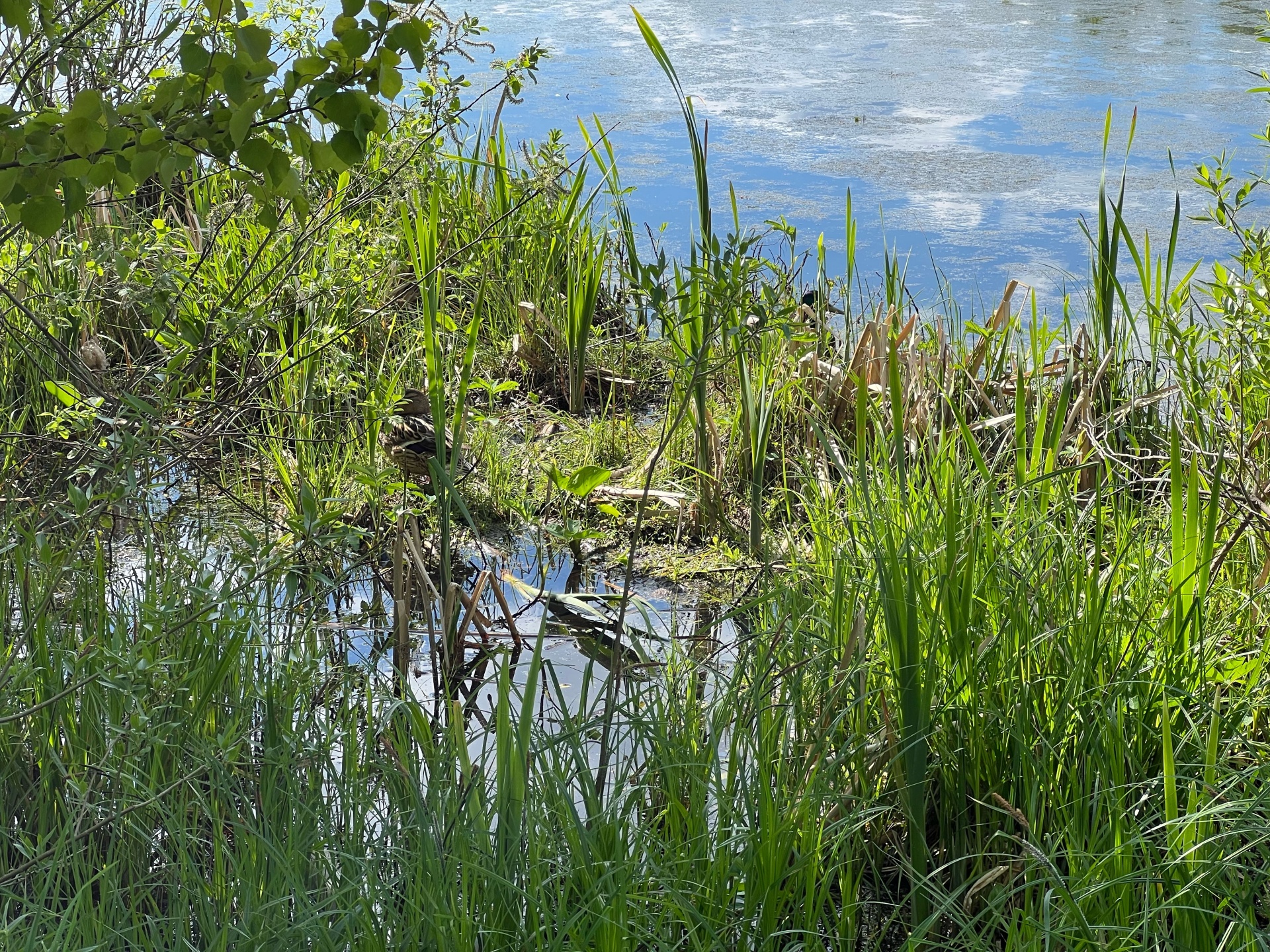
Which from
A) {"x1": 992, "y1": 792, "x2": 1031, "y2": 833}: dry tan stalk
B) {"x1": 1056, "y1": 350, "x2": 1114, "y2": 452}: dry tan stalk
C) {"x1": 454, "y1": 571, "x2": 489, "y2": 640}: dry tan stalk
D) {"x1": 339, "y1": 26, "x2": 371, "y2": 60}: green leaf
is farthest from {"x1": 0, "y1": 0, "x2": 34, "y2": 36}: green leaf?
{"x1": 1056, "y1": 350, "x2": 1114, "y2": 452}: dry tan stalk

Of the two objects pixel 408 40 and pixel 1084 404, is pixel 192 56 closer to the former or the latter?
pixel 408 40

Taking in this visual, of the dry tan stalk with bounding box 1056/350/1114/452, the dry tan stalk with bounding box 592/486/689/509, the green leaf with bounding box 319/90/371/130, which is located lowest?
the dry tan stalk with bounding box 592/486/689/509

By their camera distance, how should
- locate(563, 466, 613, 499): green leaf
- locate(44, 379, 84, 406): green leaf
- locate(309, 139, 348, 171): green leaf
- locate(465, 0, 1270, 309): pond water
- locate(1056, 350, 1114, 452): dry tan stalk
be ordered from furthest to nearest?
locate(465, 0, 1270, 309): pond water
locate(1056, 350, 1114, 452): dry tan stalk
locate(563, 466, 613, 499): green leaf
locate(44, 379, 84, 406): green leaf
locate(309, 139, 348, 171): green leaf

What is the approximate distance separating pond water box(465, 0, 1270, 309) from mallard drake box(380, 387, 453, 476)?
5.53 feet

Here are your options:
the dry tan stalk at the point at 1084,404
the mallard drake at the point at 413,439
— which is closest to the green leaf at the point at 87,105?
the mallard drake at the point at 413,439

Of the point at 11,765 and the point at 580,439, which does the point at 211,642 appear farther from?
the point at 580,439

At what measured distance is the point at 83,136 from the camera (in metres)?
1.18

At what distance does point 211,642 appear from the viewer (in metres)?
1.69

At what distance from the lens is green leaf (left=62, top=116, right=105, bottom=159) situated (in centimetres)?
118

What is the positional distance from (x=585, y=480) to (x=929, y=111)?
3.83 metres

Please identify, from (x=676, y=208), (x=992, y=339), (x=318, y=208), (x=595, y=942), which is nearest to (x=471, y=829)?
(x=595, y=942)

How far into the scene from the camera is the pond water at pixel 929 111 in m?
4.16

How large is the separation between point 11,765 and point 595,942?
84 centimetres

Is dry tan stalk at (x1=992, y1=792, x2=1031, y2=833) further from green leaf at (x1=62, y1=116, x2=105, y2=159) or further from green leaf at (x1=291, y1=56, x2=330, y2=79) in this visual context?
green leaf at (x1=62, y1=116, x2=105, y2=159)
